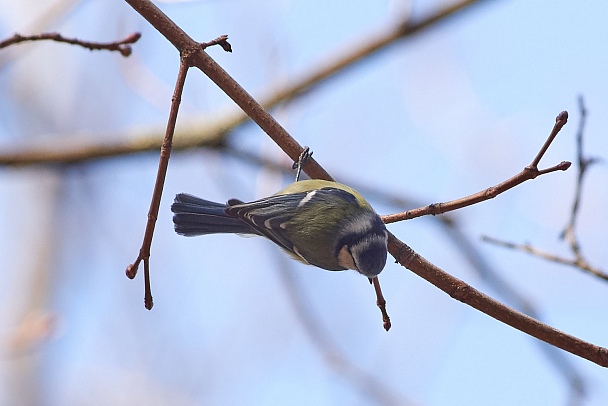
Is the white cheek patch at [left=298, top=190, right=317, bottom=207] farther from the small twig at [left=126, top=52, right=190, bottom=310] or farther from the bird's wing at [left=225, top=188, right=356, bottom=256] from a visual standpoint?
the small twig at [left=126, top=52, right=190, bottom=310]

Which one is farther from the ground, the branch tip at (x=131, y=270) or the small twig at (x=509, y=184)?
the small twig at (x=509, y=184)

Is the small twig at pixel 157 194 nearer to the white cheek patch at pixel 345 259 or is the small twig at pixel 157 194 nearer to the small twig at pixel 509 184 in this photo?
the small twig at pixel 509 184

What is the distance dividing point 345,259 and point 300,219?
0.27 metres

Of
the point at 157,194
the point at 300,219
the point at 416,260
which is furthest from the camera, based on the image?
the point at 300,219

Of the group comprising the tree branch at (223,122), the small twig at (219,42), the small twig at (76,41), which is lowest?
the tree branch at (223,122)

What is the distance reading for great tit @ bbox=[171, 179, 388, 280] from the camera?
2.73 metres

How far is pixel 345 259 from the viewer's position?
8.91 feet

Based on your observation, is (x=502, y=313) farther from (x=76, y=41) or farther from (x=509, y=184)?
(x=76, y=41)

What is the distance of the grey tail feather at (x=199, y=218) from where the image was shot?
8.95 feet

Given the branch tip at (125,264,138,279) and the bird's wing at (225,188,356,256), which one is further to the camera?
the bird's wing at (225,188,356,256)

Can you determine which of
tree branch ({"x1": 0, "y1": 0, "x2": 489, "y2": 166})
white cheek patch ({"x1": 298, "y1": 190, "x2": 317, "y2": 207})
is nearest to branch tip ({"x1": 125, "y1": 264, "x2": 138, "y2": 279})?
white cheek patch ({"x1": 298, "y1": 190, "x2": 317, "y2": 207})

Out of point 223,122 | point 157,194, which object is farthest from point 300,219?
point 223,122

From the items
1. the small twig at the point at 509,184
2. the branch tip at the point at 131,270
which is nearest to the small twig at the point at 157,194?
the branch tip at the point at 131,270

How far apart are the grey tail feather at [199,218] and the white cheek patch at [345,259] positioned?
365 mm
